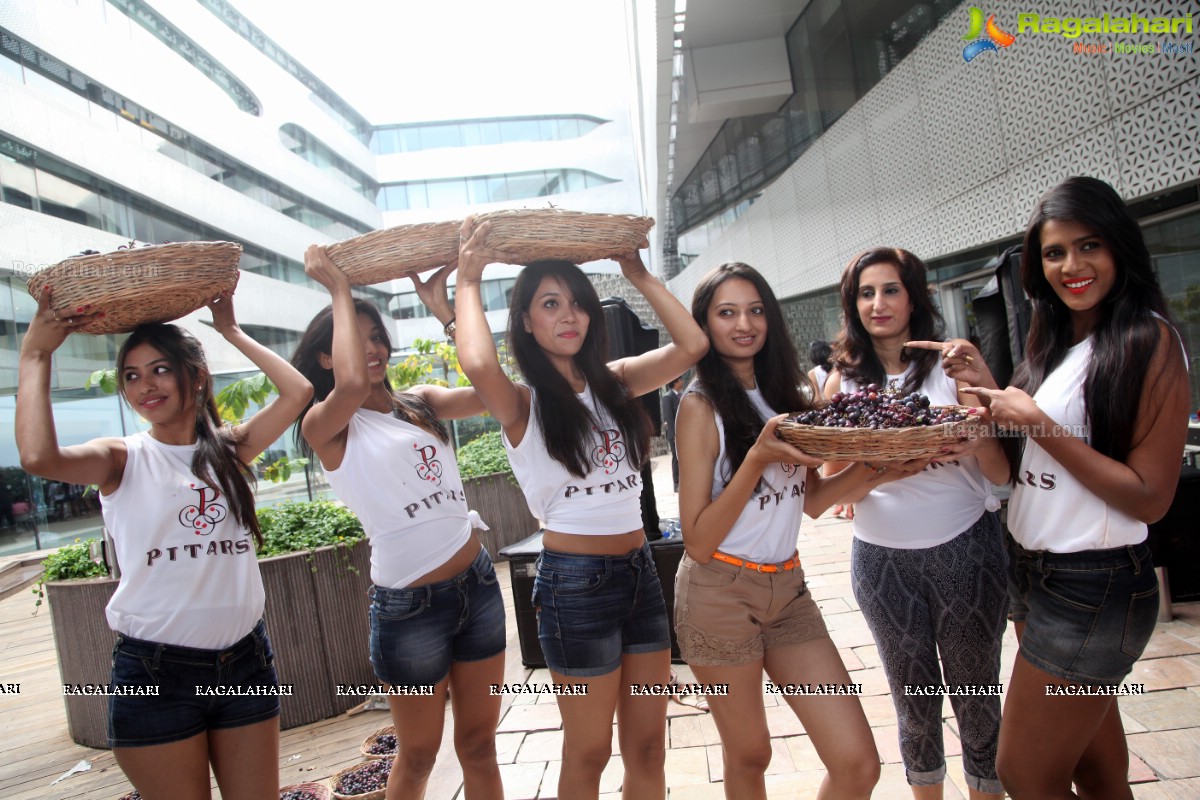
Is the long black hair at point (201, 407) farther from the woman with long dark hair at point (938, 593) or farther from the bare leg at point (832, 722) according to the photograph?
the woman with long dark hair at point (938, 593)

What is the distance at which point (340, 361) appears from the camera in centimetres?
206

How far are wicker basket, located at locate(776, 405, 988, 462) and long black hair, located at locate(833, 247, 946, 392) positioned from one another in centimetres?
57

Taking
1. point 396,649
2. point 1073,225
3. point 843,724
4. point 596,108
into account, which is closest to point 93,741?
point 396,649

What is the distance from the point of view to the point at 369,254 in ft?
6.55

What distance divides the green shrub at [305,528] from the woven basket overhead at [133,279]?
91.8 inches

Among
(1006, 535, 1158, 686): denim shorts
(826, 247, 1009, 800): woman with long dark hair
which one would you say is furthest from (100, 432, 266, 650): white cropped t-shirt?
(1006, 535, 1158, 686): denim shorts

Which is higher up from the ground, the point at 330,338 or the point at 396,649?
the point at 330,338

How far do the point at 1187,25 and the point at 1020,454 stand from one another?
11.5 feet

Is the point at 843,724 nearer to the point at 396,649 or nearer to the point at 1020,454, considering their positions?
the point at 1020,454

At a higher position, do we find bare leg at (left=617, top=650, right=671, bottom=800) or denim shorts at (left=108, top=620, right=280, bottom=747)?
denim shorts at (left=108, top=620, right=280, bottom=747)

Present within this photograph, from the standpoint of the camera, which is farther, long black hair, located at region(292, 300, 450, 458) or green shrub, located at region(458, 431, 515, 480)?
green shrub, located at region(458, 431, 515, 480)

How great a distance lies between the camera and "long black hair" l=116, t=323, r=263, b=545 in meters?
2.02

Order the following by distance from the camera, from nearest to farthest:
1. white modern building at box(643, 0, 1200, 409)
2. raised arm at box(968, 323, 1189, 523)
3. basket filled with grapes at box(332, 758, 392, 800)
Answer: raised arm at box(968, 323, 1189, 523) → basket filled with grapes at box(332, 758, 392, 800) → white modern building at box(643, 0, 1200, 409)

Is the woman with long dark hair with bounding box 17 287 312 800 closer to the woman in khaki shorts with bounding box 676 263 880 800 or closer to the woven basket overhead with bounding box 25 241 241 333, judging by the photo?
the woven basket overhead with bounding box 25 241 241 333
